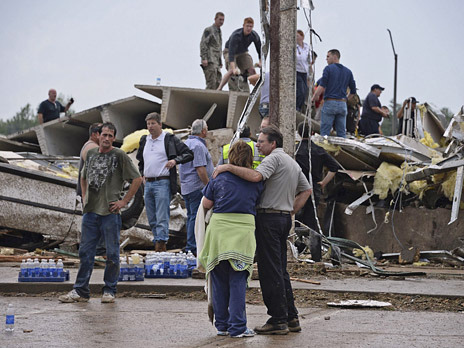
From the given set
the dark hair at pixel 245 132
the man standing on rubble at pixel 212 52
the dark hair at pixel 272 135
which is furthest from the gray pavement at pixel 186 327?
the man standing on rubble at pixel 212 52

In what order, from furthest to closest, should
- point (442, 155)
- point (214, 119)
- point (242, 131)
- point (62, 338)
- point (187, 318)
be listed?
point (214, 119) < point (442, 155) < point (242, 131) < point (187, 318) < point (62, 338)

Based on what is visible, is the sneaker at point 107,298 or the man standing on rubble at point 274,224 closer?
the man standing on rubble at point 274,224

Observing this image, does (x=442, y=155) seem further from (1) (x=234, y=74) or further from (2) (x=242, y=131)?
(2) (x=242, y=131)

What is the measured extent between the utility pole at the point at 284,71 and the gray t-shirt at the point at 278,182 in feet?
11.7

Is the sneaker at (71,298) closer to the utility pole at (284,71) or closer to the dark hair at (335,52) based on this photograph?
the utility pole at (284,71)

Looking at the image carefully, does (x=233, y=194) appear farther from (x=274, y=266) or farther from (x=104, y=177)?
(x=104, y=177)

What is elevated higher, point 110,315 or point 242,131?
point 242,131

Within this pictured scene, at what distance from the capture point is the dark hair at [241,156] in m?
6.04

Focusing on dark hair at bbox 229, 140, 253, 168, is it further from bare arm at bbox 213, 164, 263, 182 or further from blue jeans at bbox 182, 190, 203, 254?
blue jeans at bbox 182, 190, 203, 254

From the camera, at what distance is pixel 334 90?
537 inches

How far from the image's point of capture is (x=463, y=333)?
5.96 meters

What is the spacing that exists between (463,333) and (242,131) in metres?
4.44

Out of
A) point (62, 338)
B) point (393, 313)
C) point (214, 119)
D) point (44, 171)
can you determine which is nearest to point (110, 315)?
point (62, 338)

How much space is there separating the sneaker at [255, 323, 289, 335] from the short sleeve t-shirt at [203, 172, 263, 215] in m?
0.94
